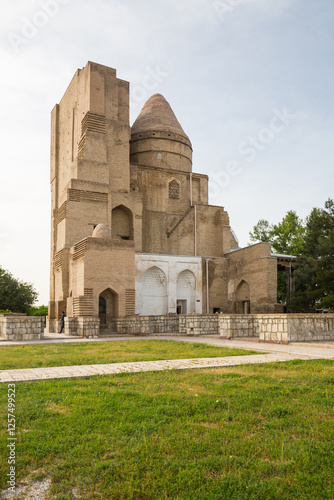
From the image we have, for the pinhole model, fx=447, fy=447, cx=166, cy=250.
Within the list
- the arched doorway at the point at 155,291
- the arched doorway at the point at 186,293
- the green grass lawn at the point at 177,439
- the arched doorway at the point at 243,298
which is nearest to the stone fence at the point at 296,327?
the green grass lawn at the point at 177,439

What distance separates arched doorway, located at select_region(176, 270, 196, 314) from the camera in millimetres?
28547

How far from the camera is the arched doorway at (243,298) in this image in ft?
91.8

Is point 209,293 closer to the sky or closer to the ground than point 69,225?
closer to the ground

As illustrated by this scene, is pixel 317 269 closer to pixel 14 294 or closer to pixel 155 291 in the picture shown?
pixel 155 291

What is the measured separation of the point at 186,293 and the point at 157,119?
13.9 meters

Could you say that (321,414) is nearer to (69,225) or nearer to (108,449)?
(108,449)

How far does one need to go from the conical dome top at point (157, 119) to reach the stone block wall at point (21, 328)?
67.0 feet

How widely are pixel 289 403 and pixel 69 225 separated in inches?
861

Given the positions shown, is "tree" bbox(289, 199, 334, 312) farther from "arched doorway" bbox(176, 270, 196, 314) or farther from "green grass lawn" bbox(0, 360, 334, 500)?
"green grass lawn" bbox(0, 360, 334, 500)

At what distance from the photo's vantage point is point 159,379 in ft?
20.6

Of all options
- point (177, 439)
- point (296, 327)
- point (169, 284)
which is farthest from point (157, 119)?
point (177, 439)

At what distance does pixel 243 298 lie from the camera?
1112 inches

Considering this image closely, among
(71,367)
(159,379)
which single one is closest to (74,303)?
(71,367)

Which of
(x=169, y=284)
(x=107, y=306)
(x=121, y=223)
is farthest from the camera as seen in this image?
(x=121, y=223)
